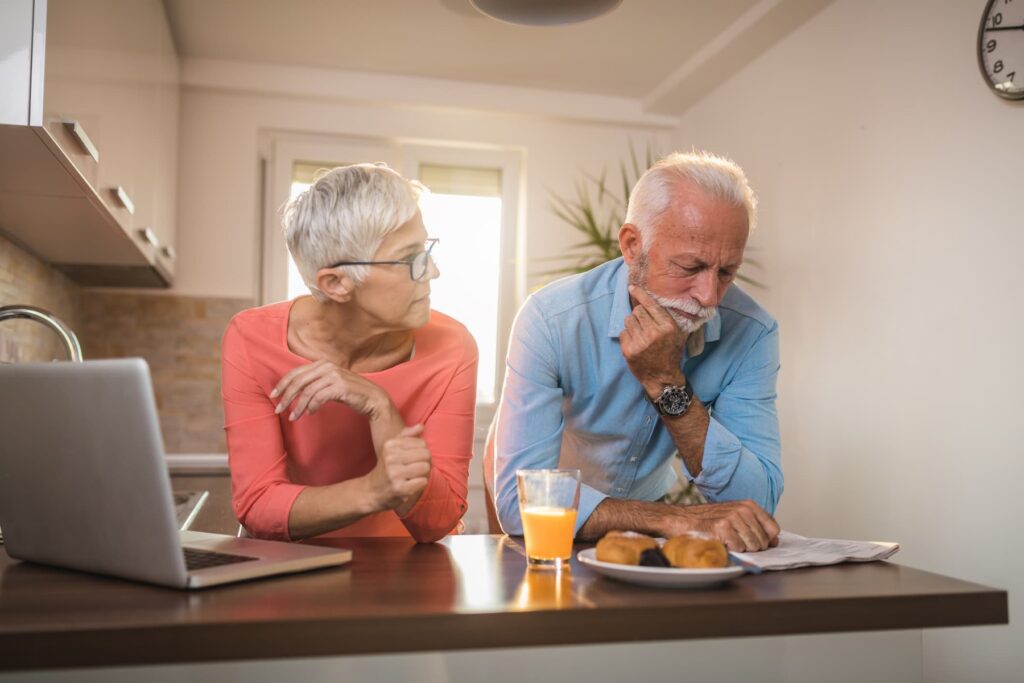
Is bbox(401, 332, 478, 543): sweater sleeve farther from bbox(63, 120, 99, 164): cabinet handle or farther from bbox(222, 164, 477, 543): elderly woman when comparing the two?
bbox(63, 120, 99, 164): cabinet handle

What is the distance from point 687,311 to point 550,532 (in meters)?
0.69

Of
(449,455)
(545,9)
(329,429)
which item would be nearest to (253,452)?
(329,429)

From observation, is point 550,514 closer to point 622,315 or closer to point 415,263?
point 415,263

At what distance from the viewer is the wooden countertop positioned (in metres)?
0.77

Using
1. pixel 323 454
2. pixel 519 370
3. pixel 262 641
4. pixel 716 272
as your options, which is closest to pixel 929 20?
pixel 716 272

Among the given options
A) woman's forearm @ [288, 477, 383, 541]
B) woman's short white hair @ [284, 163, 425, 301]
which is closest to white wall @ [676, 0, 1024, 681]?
woman's short white hair @ [284, 163, 425, 301]

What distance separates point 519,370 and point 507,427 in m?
0.12

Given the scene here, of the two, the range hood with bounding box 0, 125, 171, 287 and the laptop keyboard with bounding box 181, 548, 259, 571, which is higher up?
the range hood with bounding box 0, 125, 171, 287

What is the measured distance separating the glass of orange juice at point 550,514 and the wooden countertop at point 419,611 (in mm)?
42

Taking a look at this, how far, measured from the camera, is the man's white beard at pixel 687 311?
1.65 meters

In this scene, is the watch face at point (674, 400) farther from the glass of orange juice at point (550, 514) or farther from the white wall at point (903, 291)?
the white wall at point (903, 291)

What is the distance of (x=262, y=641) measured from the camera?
2.56 feet

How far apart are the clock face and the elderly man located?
1.16 m

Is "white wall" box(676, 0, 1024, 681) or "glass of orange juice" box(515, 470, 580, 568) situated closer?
"glass of orange juice" box(515, 470, 580, 568)
